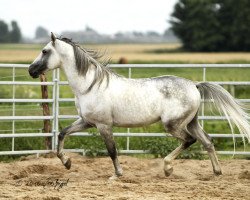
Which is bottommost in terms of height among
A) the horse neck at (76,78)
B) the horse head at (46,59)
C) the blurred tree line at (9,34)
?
the blurred tree line at (9,34)

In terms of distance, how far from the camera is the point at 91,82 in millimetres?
8195

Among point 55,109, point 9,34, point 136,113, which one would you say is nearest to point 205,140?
point 136,113

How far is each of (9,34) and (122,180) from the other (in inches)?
4851

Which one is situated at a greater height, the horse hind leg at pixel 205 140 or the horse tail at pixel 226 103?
the horse tail at pixel 226 103

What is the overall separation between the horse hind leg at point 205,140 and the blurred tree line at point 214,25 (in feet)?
183

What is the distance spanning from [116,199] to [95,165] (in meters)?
2.98

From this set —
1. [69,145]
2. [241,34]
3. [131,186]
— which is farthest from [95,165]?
[241,34]

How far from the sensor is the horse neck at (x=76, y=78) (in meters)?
8.20

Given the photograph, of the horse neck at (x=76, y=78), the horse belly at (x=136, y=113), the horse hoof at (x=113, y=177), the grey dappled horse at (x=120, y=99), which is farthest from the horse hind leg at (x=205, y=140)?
the horse neck at (x=76, y=78)

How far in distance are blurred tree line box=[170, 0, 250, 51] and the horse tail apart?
5567 cm

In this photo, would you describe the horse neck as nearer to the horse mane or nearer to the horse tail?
the horse mane

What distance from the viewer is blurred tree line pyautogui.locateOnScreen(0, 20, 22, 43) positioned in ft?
398

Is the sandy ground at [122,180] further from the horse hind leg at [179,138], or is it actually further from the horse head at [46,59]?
the horse head at [46,59]

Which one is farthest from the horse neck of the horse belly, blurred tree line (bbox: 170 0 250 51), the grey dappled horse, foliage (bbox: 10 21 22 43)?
foliage (bbox: 10 21 22 43)
